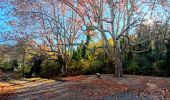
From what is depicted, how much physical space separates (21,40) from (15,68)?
1051 centimetres

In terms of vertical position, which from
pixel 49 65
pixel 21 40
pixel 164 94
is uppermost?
pixel 21 40

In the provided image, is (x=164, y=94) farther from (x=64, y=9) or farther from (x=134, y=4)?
(x=64, y=9)

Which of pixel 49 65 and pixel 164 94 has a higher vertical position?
pixel 49 65

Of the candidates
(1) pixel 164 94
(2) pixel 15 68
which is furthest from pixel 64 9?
(1) pixel 164 94

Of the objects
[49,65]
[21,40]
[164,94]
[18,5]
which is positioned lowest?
[164,94]

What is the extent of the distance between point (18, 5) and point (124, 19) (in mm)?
7058

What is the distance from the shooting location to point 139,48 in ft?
78.0

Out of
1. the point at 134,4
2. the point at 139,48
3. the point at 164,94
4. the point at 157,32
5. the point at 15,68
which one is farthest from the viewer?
the point at 15,68

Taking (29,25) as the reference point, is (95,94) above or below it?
below

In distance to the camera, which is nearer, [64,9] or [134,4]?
Answer: [134,4]

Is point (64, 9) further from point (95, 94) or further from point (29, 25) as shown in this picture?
point (95, 94)

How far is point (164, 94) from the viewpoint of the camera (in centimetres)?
1197

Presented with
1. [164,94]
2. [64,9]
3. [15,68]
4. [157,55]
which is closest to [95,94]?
[164,94]

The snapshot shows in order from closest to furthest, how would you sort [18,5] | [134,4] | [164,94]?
[164,94]
[18,5]
[134,4]
